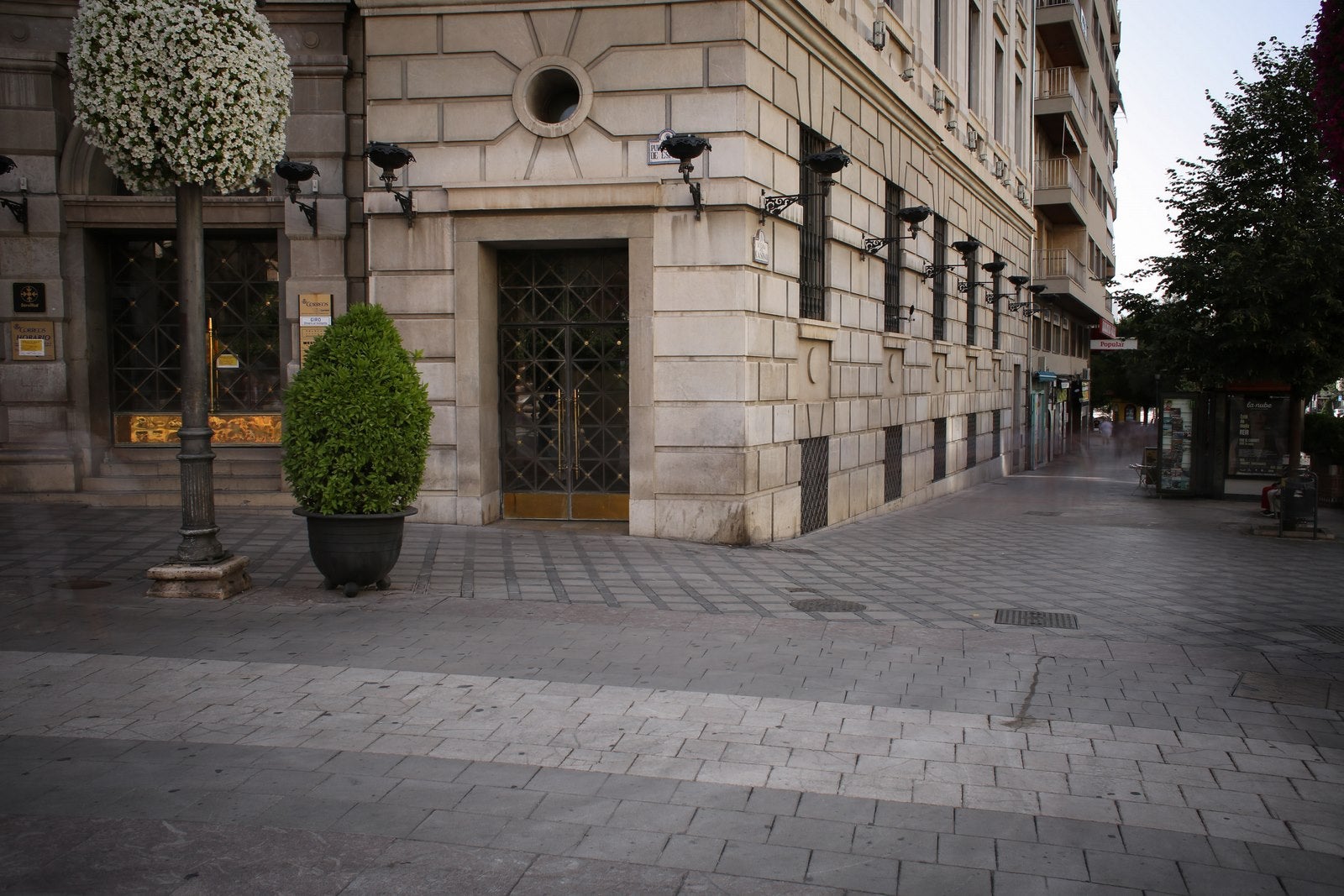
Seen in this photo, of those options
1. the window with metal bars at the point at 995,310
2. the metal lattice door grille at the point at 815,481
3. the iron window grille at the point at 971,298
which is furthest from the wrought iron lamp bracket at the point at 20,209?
the window with metal bars at the point at 995,310

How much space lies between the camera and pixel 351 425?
806 cm

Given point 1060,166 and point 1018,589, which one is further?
point 1060,166

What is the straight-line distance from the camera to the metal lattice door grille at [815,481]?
13438 millimetres

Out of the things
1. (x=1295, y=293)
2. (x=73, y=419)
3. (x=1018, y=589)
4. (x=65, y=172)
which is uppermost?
(x=65, y=172)

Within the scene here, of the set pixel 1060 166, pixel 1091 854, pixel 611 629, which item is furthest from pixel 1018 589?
pixel 1060 166

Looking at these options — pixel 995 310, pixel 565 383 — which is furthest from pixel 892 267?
pixel 995 310

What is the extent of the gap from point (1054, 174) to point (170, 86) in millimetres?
30737

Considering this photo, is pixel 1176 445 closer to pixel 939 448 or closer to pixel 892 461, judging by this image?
pixel 939 448

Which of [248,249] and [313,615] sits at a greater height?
[248,249]

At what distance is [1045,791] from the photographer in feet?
15.2

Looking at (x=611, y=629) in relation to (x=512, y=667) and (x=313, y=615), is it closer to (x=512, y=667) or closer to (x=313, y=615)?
(x=512, y=667)

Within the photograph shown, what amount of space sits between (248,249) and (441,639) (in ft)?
25.9

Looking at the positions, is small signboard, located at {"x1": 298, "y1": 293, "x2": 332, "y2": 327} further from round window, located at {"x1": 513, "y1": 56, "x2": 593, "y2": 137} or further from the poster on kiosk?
the poster on kiosk

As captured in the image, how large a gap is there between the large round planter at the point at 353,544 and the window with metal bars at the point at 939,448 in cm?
1368
